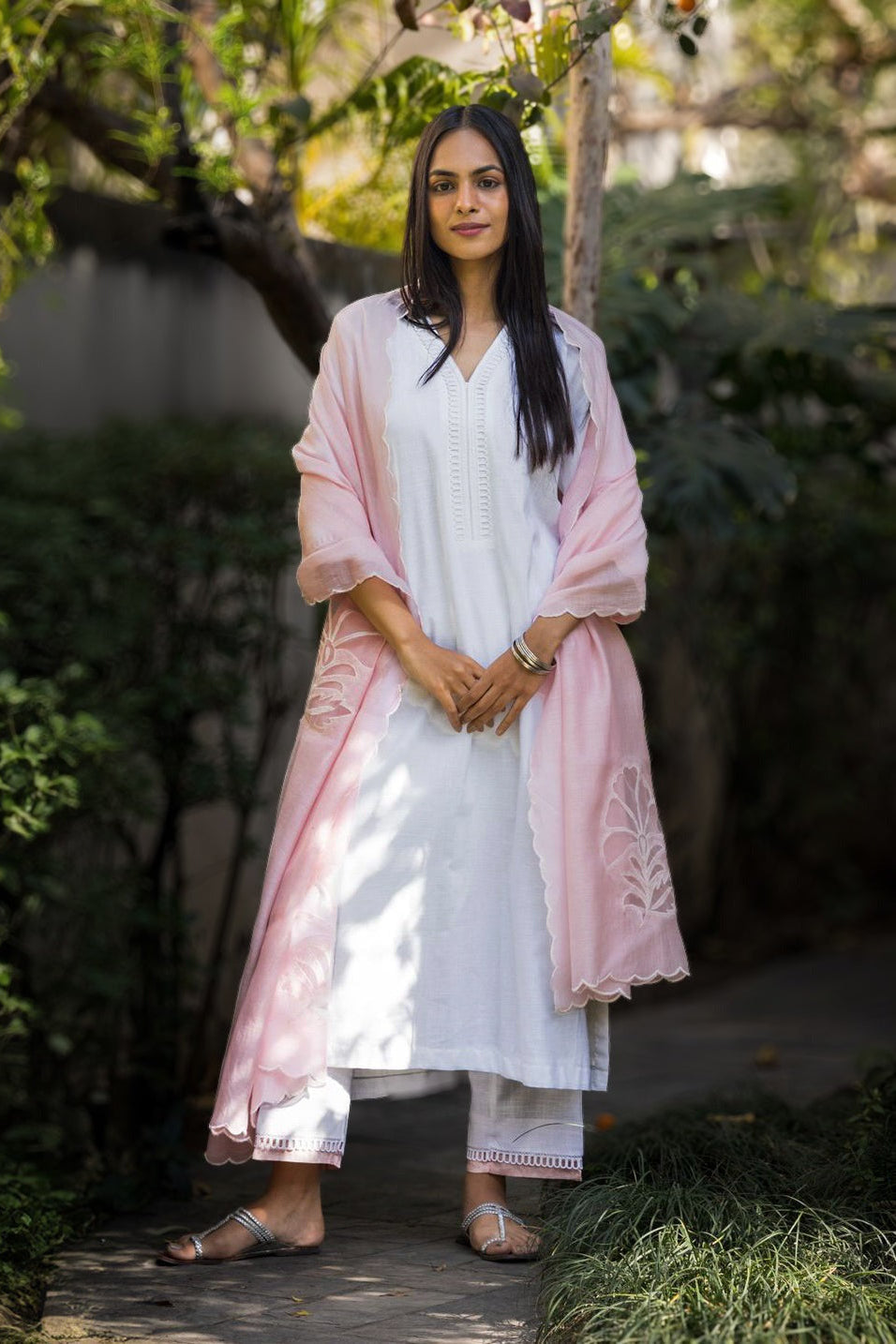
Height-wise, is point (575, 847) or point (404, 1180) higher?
point (575, 847)

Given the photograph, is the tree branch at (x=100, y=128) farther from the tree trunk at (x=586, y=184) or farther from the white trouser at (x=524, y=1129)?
the white trouser at (x=524, y=1129)

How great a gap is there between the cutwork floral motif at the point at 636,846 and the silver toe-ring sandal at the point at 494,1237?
0.56 m

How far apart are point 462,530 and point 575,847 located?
574 millimetres

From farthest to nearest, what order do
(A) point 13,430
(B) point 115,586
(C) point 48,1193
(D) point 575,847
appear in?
(A) point 13,430
(B) point 115,586
(C) point 48,1193
(D) point 575,847

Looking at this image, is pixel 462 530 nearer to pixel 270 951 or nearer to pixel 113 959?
pixel 270 951

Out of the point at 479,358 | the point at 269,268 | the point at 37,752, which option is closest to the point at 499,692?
the point at 479,358

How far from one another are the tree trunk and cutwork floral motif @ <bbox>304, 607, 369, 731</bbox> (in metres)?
0.95

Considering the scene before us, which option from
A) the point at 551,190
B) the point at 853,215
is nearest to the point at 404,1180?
the point at 551,190

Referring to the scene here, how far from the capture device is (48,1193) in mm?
3242

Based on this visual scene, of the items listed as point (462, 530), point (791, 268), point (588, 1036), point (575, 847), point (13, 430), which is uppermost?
point (791, 268)

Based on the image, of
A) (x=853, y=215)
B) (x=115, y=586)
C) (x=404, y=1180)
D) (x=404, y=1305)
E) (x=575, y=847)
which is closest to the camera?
(x=404, y=1305)

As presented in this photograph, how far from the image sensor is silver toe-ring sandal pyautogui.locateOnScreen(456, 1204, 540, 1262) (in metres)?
3.02

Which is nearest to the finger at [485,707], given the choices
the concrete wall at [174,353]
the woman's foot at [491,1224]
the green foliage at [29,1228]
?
the woman's foot at [491,1224]

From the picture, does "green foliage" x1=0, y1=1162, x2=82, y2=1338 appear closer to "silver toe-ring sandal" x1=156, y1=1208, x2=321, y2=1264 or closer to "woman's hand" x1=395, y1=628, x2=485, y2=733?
"silver toe-ring sandal" x1=156, y1=1208, x2=321, y2=1264
